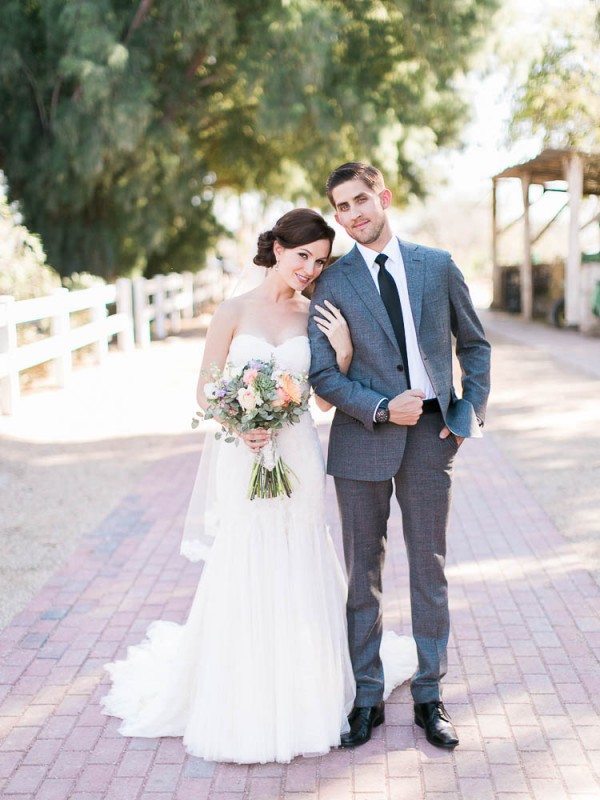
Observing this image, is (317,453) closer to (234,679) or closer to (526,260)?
(234,679)

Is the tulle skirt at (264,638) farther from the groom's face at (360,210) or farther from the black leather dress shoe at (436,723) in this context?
the groom's face at (360,210)

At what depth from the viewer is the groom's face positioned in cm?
334

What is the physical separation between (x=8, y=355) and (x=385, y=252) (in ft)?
24.0

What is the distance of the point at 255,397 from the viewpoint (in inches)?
128

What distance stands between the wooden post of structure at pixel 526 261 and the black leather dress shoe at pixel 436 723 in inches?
750

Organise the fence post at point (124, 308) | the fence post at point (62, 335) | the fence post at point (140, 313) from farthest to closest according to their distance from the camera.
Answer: the fence post at point (140, 313) → the fence post at point (124, 308) → the fence post at point (62, 335)

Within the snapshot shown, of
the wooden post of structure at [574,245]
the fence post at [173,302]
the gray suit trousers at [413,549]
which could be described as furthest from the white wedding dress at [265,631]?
the fence post at [173,302]

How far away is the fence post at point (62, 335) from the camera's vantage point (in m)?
11.9

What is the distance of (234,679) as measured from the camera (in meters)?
3.55

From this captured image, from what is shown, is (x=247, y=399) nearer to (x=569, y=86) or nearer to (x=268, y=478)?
(x=268, y=478)

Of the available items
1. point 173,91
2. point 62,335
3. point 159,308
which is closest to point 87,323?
point 62,335

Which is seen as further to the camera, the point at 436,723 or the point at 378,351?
the point at 436,723

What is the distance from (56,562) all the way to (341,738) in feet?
9.39

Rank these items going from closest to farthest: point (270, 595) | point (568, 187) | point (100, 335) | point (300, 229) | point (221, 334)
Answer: point (300, 229) < point (270, 595) < point (221, 334) < point (100, 335) < point (568, 187)
